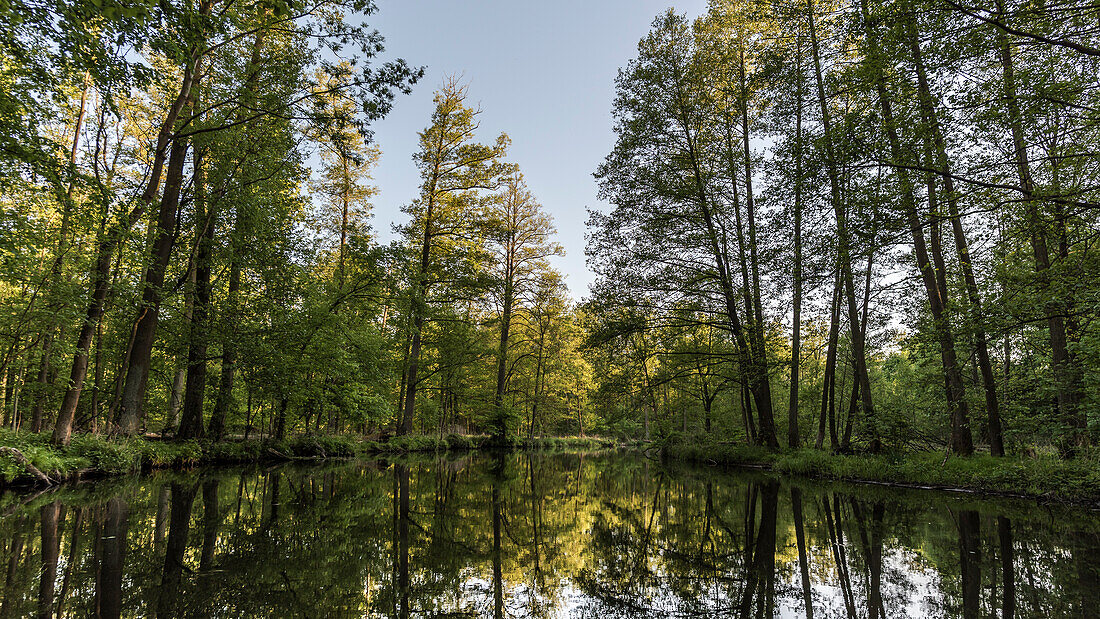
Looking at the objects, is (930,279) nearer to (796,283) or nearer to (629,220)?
(796,283)

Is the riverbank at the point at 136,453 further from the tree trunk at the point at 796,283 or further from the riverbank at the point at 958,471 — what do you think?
the tree trunk at the point at 796,283

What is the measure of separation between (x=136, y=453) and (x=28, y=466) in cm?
256

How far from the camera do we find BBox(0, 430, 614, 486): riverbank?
25.2 feet

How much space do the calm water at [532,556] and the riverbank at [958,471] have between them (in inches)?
38.2

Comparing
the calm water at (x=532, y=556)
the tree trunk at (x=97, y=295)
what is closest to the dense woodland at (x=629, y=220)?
the tree trunk at (x=97, y=295)

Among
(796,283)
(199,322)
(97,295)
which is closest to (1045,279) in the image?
(796,283)

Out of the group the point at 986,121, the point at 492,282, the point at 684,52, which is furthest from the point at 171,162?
the point at 986,121

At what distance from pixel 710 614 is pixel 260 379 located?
13591mm

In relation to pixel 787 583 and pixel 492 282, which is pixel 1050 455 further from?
pixel 492 282

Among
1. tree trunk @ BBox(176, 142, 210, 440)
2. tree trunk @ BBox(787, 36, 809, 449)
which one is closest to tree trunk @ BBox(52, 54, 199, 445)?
tree trunk @ BBox(176, 142, 210, 440)

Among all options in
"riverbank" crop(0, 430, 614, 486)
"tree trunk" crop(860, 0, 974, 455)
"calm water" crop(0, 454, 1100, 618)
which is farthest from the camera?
"riverbank" crop(0, 430, 614, 486)

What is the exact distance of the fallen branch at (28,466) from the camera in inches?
288

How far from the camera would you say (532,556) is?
4559mm

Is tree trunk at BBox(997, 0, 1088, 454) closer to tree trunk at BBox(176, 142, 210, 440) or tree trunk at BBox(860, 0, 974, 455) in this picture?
tree trunk at BBox(860, 0, 974, 455)
